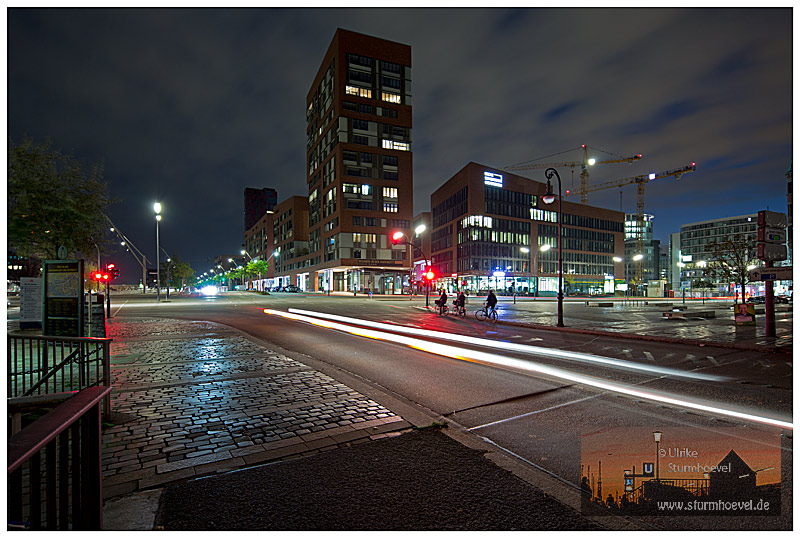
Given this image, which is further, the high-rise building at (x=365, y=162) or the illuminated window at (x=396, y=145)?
the illuminated window at (x=396, y=145)

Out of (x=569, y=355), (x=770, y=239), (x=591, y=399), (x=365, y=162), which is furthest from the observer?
(x=365, y=162)

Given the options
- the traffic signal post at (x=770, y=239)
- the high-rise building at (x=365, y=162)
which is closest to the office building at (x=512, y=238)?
the high-rise building at (x=365, y=162)

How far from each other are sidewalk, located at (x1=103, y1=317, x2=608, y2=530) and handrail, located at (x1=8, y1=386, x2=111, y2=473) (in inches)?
47.7

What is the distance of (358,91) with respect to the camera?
80.4m

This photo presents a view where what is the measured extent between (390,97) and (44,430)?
89551 mm

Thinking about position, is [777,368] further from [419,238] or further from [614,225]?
[614,225]

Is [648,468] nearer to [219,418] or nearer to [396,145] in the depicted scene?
[219,418]

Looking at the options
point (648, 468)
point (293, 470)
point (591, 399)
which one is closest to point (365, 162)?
point (591, 399)

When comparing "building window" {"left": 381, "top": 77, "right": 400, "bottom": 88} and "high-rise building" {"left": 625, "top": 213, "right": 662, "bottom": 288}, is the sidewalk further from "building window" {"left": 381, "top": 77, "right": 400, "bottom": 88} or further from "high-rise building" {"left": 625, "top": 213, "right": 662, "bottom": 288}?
"high-rise building" {"left": 625, "top": 213, "right": 662, "bottom": 288}

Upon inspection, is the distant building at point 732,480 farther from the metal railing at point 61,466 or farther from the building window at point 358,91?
the building window at point 358,91

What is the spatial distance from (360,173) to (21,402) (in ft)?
254

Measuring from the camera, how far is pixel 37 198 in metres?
14.4

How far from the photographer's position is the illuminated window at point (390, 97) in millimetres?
82812

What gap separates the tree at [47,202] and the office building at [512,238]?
69.6m
